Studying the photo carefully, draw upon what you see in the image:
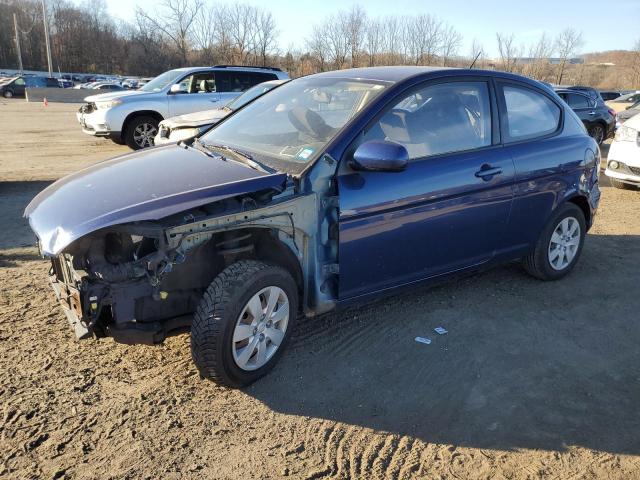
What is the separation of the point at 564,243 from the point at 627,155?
473 cm

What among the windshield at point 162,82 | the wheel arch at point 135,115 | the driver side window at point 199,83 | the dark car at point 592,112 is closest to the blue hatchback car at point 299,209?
the wheel arch at point 135,115

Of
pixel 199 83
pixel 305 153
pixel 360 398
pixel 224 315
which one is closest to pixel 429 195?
pixel 305 153

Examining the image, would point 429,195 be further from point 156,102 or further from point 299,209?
point 156,102

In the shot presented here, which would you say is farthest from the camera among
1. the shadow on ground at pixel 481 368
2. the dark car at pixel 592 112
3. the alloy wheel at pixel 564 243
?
the dark car at pixel 592 112

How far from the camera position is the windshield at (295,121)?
352 cm

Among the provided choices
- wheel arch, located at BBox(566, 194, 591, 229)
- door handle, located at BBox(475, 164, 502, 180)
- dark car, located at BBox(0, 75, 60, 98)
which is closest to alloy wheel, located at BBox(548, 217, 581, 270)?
wheel arch, located at BBox(566, 194, 591, 229)

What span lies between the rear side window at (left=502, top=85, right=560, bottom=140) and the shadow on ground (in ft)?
A: 4.52

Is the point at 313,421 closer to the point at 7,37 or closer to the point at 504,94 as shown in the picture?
the point at 504,94

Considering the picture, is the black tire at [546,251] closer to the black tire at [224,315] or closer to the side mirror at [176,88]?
the black tire at [224,315]

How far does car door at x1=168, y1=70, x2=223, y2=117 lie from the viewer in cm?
1187

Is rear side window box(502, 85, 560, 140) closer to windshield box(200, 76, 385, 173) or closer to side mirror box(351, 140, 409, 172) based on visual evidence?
windshield box(200, 76, 385, 173)

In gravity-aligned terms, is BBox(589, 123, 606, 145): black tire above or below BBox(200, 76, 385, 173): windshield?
below

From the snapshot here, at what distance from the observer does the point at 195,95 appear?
12.1 meters

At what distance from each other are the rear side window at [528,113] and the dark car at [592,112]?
10.7 m
